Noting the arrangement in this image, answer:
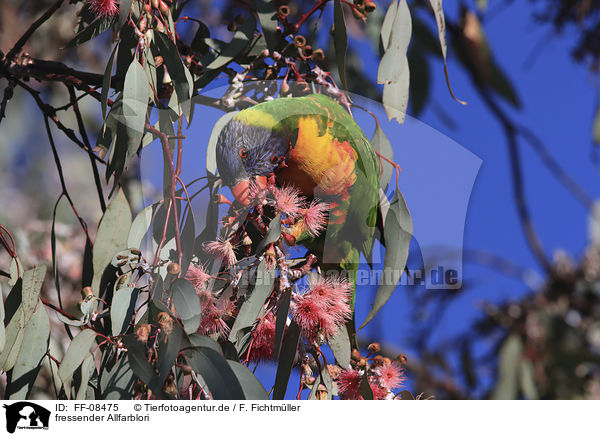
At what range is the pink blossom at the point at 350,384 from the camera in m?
0.70

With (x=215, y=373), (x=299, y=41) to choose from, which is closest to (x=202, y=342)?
(x=215, y=373)

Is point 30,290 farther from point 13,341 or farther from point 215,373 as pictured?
point 215,373

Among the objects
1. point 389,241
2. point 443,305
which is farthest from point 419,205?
point 443,305

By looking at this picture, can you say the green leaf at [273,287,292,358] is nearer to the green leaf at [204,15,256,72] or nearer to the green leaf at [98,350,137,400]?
the green leaf at [98,350,137,400]

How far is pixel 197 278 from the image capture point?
0.64 meters

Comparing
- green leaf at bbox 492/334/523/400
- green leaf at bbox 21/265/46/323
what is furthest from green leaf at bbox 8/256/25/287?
green leaf at bbox 492/334/523/400

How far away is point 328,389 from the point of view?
0.69m

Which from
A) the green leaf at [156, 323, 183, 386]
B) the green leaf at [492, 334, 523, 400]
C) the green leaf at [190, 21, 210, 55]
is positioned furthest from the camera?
the green leaf at [492, 334, 523, 400]

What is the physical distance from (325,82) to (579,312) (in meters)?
1.58

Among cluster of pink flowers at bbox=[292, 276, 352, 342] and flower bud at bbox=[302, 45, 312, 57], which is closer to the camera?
cluster of pink flowers at bbox=[292, 276, 352, 342]

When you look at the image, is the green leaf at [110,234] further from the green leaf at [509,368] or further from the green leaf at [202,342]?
the green leaf at [509,368]

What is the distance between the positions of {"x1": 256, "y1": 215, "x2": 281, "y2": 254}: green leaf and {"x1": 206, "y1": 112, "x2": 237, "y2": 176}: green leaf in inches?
6.5

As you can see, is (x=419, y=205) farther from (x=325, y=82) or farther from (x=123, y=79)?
(x=123, y=79)
